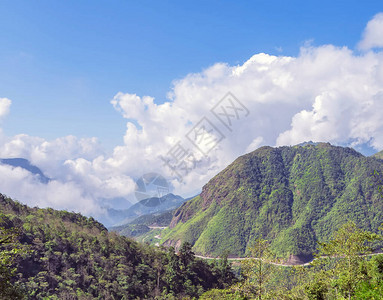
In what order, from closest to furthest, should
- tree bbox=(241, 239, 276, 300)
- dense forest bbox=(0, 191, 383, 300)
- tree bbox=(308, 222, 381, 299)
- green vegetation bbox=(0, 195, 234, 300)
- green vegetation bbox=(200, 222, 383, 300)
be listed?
tree bbox=(308, 222, 381, 299) → green vegetation bbox=(200, 222, 383, 300) → tree bbox=(241, 239, 276, 300) → dense forest bbox=(0, 191, 383, 300) → green vegetation bbox=(0, 195, 234, 300)

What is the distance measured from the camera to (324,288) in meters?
30.8

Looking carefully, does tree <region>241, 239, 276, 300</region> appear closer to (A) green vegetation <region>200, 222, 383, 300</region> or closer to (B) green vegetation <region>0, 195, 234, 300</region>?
(A) green vegetation <region>200, 222, 383, 300</region>

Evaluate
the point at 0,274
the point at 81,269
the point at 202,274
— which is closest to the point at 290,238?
the point at 202,274

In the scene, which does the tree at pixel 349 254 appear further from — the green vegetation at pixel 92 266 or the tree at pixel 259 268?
the green vegetation at pixel 92 266

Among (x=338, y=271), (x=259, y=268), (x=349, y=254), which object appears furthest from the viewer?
(x=338, y=271)

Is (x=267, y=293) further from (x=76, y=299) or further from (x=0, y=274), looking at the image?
(x=76, y=299)

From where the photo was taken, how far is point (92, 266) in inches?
2795

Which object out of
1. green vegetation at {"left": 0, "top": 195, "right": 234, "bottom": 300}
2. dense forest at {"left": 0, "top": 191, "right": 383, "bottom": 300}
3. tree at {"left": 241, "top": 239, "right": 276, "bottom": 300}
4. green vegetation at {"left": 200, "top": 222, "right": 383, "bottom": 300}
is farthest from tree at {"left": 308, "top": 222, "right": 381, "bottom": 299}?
green vegetation at {"left": 0, "top": 195, "right": 234, "bottom": 300}

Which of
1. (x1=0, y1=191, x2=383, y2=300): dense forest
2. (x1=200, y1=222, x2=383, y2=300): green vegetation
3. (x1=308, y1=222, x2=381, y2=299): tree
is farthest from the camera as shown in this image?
(x1=0, y1=191, x2=383, y2=300): dense forest

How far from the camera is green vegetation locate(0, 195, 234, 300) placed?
61.3m

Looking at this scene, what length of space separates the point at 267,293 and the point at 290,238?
175m

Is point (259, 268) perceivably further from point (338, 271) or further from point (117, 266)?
point (117, 266)

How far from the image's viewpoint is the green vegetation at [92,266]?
6134 cm

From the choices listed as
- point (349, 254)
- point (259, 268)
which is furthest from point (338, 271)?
point (259, 268)
